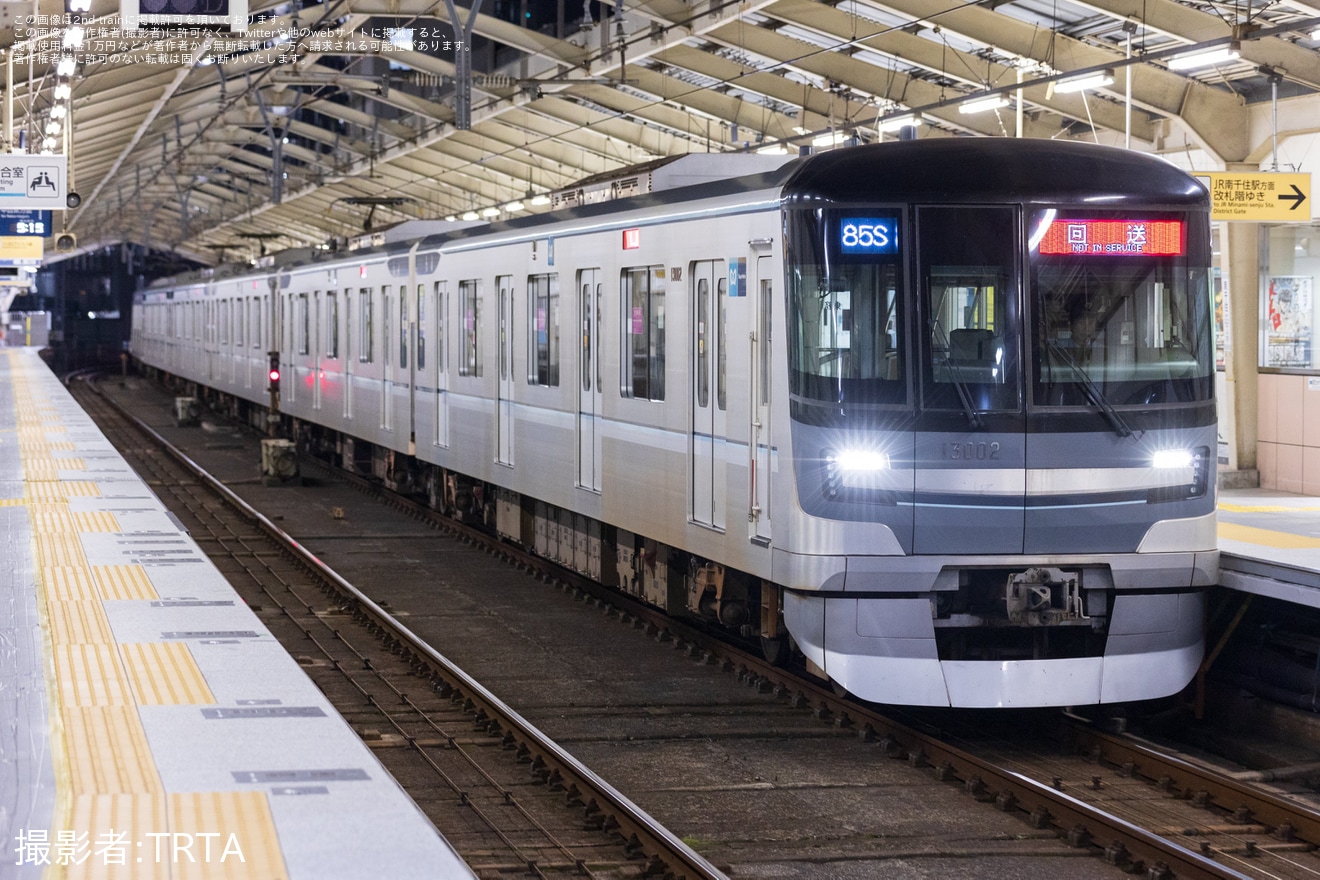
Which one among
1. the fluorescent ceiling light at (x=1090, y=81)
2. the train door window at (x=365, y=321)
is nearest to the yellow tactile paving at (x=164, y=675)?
the fluorescent ceiling light at (x=1090, y=81)

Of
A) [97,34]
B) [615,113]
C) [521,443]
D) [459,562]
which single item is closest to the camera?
[521,443]

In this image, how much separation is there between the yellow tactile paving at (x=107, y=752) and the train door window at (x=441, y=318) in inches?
408

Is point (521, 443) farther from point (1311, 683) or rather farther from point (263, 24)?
point (263, 24)

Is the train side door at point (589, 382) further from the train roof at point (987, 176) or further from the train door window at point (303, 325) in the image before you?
the train door window at point (303, 325)

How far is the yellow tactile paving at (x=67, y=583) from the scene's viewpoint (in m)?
8.12

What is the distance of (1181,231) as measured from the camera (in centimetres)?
809

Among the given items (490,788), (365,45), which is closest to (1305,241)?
(490,788)

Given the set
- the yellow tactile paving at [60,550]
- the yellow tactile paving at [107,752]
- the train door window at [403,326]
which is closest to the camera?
the yellow tactile paving at [107,752]

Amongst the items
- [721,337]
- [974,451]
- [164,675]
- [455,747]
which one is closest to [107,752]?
[164,675]

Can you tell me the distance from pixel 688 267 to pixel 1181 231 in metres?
2.84

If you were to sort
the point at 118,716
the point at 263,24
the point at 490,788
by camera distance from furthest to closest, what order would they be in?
1. the point at 263,24
2. the point at 490,788
3. the point at 118,716

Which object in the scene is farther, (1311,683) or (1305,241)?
(1305,241)

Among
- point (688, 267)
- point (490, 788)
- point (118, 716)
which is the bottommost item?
point (490, 788)

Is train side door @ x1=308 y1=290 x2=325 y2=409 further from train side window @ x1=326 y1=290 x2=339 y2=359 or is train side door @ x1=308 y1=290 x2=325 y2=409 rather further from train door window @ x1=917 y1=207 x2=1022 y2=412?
train door window @ x1=917 y1=207 x2=1022 y2=412
